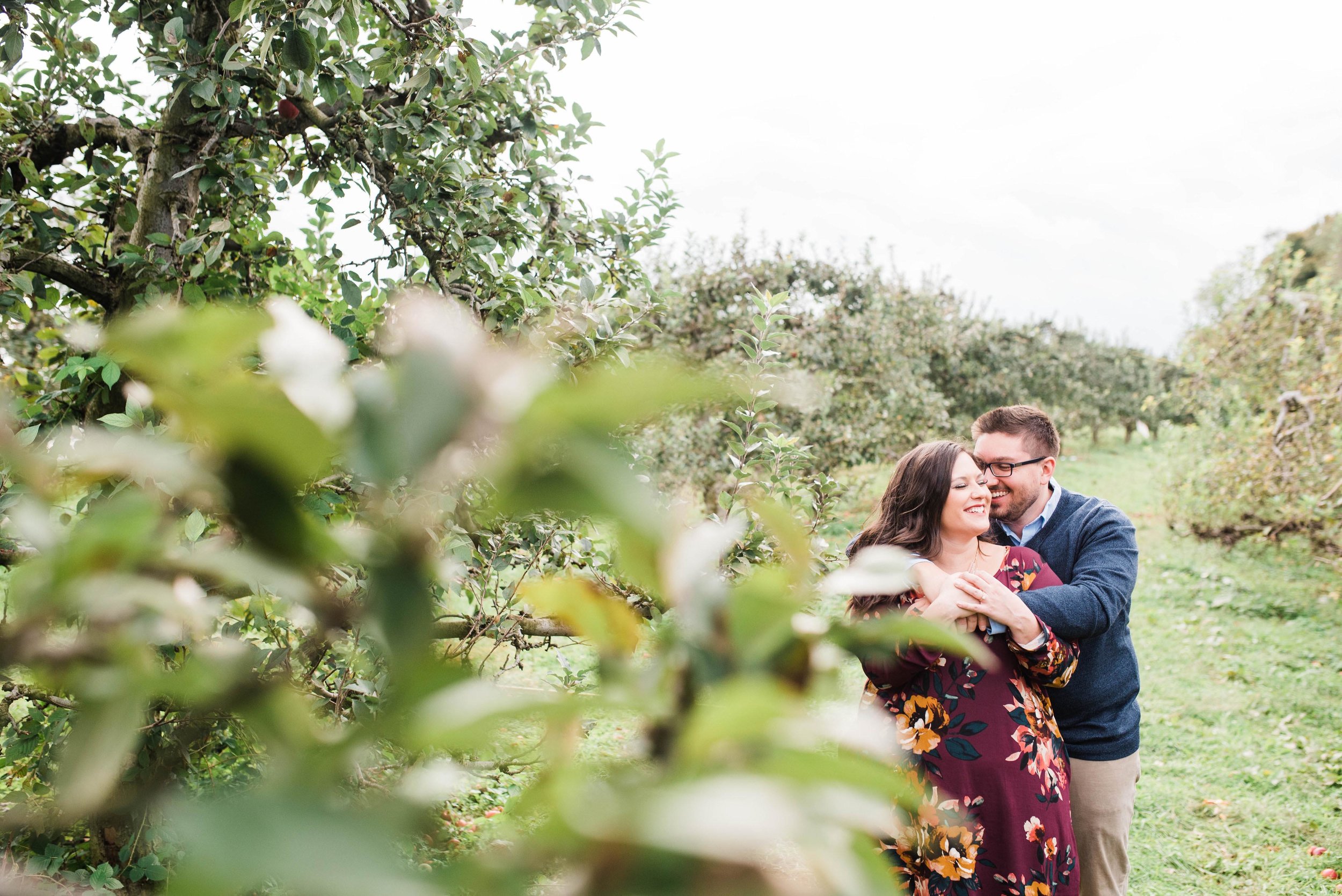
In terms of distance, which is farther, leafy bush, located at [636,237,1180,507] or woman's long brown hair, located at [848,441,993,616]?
leafy bush, located at [636,237,1180,507]

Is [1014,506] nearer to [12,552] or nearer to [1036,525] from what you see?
[1036,525]

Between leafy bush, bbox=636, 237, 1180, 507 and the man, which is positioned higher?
leafy bush, bbox=636, 237, 1180, 507

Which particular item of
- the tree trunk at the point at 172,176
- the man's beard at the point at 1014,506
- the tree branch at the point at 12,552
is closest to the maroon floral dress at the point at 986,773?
the man's beard at the point at 1014,506

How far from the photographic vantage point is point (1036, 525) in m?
3.22

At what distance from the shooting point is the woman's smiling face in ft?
9.36

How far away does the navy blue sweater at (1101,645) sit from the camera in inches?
112

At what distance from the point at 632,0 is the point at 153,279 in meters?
1.77

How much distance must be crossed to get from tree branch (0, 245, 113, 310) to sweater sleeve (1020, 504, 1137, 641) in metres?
3.14

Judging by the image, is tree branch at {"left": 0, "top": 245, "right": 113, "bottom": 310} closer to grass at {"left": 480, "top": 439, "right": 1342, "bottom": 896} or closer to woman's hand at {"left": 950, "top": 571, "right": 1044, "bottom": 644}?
grass at {"left": 480, "top": 439, "right": 1342, "bottom": 896}

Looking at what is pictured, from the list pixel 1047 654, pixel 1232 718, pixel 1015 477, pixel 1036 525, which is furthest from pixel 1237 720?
pixel 1047 654

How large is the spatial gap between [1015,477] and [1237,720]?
535cm

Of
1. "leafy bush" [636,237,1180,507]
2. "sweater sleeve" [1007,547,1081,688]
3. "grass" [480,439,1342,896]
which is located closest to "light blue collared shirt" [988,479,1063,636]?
"sweater sleeve" [1007,547,1081,688]

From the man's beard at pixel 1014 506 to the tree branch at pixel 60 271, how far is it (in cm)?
325

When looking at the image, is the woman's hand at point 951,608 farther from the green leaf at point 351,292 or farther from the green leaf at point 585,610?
the green leaf at point 585,610
